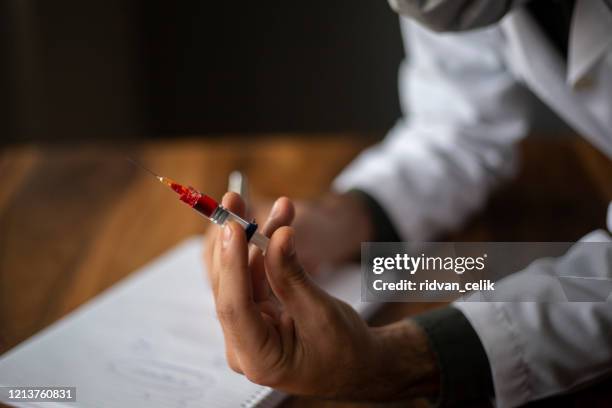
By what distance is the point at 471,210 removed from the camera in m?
0.94

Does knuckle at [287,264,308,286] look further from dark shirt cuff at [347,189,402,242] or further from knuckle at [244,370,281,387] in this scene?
dark shirt cuff at [347,189,402,242]

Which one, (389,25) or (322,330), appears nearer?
(322,330)

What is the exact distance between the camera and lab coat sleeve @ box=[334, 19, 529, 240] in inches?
35.4

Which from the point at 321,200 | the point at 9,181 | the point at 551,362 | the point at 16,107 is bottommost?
the point at 551,362

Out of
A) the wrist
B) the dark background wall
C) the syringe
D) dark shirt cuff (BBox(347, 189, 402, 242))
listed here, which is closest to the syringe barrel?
the syringe

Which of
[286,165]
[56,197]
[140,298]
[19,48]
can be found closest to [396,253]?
[140,298]

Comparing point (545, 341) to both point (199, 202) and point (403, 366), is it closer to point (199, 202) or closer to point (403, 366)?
point (403, 366)

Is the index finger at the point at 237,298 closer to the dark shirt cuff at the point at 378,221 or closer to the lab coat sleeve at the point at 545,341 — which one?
the lab coat sleeve at the point at 545,341

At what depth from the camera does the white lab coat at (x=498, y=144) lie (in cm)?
58

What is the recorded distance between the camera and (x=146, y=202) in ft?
3.38

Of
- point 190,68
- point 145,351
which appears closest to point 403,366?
point 145,351

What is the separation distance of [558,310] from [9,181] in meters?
0.83

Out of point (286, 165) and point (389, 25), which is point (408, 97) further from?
point (389, 25)

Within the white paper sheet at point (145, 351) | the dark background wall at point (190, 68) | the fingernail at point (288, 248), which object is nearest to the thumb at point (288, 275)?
the fingernail at point (288, 248)
